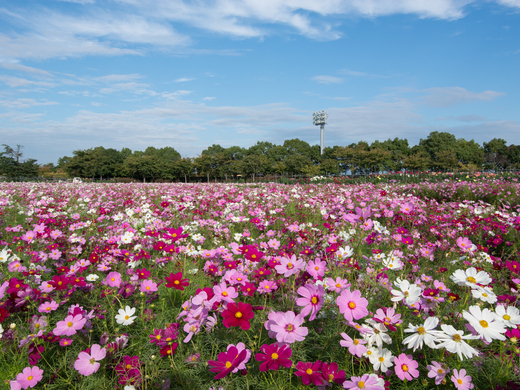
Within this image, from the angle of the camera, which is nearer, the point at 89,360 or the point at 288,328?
the point at 288,328

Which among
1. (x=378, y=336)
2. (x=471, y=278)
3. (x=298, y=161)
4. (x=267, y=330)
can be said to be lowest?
(x=267, y=330)

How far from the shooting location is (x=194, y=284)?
8.52ft

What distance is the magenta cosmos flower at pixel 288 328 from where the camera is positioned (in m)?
1.16

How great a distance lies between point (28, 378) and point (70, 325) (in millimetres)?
283

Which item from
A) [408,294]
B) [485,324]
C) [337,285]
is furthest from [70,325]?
[485,324]

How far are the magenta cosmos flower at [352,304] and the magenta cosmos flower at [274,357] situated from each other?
0.31m

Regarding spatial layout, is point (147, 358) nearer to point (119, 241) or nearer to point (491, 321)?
point (119, 241)

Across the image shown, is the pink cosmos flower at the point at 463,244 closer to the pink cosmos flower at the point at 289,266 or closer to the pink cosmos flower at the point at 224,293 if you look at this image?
the pink cosmos flower at the point at 289,266

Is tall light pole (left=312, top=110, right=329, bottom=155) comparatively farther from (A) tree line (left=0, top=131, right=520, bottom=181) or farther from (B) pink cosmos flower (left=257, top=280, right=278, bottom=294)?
(B) pink cosmos flower (left=257, top=280, right=278, bottom=294)

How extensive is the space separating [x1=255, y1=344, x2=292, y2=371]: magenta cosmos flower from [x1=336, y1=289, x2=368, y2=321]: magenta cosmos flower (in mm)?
305

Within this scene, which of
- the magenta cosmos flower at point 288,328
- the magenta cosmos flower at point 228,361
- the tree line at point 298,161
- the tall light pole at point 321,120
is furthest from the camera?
the tall light pole at point 321,120

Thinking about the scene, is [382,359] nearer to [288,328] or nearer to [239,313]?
[288,328]

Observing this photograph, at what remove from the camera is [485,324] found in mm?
1224

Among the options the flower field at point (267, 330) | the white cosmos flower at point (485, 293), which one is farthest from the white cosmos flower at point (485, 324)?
the white cosmos flower at point (485, 293)
